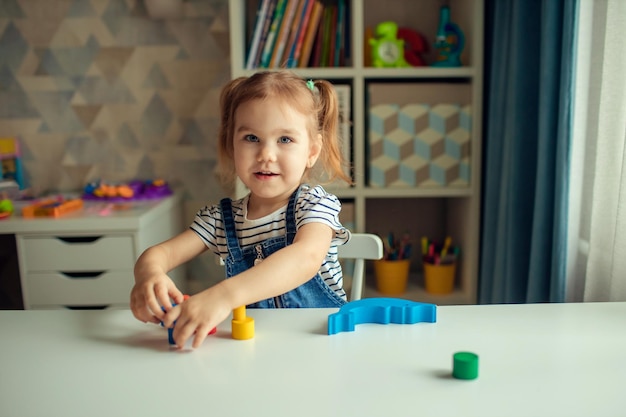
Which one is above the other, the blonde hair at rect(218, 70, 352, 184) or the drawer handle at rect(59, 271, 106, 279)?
the blonde hair at rect(218, 70, 352, 184)

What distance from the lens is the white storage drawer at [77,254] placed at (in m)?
1.69

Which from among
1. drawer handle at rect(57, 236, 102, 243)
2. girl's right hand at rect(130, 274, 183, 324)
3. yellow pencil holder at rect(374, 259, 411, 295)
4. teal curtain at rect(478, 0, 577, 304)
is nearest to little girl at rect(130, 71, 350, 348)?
girl's right hand at rect(130, 274, 183, 324)

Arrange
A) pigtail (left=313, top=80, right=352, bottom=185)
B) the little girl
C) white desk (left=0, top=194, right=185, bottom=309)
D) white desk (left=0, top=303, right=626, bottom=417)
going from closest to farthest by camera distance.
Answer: white desk (left=0, top=303, right=626, bottom=417) < the little girl < pigtail (left=313, top=80, right=352, bottom=185) < white desk (left=0, top=194, right=185, bottom=309)

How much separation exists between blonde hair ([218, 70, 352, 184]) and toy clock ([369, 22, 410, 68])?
0.89 metres

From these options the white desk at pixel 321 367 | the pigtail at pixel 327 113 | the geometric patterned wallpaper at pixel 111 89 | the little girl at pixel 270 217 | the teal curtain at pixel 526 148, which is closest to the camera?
the white desk at pixel 321 367

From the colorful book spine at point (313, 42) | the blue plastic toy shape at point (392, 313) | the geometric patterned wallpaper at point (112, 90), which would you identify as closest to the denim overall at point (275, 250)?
the blue plastic toy shape at point (392, 313)

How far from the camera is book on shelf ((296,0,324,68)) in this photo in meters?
1.88

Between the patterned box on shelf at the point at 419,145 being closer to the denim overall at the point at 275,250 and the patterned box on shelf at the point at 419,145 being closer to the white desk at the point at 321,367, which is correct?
the denim overall at the point at 275,250

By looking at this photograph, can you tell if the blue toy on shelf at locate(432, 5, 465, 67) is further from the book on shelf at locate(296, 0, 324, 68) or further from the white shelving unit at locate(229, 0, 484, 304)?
the book on shelf at locate(296, 0, 324, 68)

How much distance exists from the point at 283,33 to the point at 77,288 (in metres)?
1.03

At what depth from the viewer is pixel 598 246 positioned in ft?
4.07

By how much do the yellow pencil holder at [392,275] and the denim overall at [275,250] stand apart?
1050mm

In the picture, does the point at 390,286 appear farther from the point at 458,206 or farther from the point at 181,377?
the point at 181,377

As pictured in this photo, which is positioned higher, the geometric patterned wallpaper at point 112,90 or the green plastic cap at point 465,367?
the geometric patterned wallpaper at point 112,90
